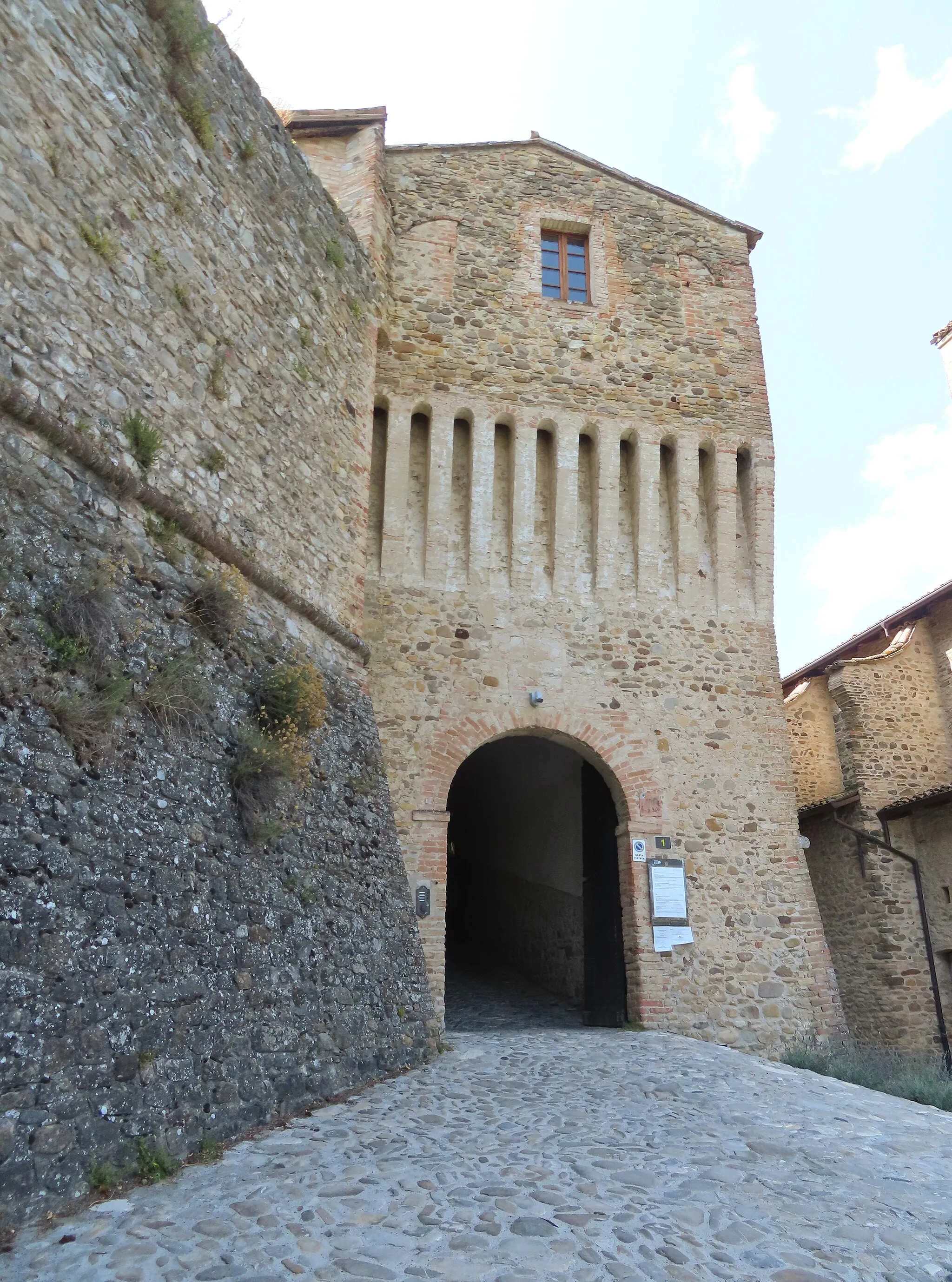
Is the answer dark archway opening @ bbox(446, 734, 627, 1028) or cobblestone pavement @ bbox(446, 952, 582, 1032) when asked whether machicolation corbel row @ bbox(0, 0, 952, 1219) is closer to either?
dark archway opening @ bbox(446, 734, 627, 1028)

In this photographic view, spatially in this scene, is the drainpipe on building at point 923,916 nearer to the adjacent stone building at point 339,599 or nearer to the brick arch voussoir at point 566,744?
the adjacent stone building at point 339,599

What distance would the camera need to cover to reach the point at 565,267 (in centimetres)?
1117

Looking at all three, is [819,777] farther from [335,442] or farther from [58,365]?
[58,365]

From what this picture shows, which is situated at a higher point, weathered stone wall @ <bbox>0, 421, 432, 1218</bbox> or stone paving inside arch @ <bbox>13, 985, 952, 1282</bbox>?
weathered stone wall @ <bbox>0, 421, 432, 1218</bbox>

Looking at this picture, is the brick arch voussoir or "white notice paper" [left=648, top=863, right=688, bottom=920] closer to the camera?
"white notice paper" [left=648, top=863, right=688, bottom=920]

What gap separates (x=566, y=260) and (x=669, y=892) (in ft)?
25.9

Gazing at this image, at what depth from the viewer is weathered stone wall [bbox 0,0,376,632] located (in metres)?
4.66

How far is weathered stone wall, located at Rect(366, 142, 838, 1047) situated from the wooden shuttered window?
0.17 metres

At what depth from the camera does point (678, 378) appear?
10711mm

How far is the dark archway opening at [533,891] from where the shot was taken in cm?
957

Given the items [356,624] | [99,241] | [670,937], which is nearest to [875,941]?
[670,937]

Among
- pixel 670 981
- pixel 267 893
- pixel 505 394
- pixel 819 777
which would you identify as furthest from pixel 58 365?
pixel 819 777

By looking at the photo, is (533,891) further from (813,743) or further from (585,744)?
(813,743)

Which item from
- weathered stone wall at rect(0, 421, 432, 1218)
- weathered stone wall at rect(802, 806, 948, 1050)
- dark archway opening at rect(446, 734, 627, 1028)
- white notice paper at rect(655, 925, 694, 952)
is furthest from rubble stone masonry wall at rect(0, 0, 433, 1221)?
weathered stone wall at rect(802, 806, 948, 1050)
